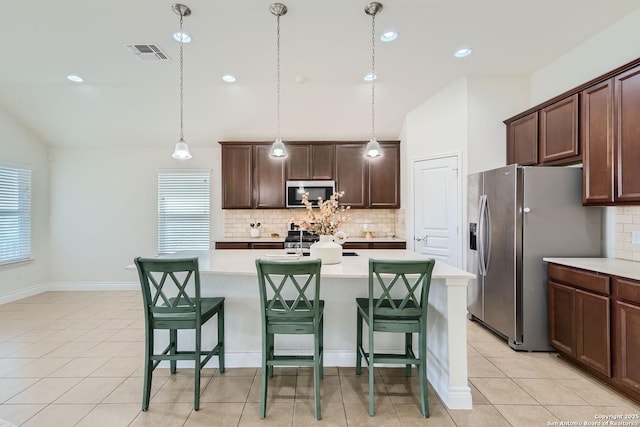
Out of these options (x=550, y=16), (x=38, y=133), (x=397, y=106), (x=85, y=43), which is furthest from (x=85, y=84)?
(x=550, y=16)

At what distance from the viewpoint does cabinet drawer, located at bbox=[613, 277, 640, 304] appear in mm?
2109

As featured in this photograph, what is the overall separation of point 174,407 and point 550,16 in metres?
4.56

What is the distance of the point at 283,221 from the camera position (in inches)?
215

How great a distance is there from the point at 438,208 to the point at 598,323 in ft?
7.27

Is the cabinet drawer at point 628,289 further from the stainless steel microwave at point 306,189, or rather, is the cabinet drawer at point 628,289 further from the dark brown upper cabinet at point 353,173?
the stainless steel microwave at point 306,189

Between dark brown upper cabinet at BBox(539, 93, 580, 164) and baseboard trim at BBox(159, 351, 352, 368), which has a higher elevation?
dark brown upper cabinet at BBox(539, 93, 580, 164)

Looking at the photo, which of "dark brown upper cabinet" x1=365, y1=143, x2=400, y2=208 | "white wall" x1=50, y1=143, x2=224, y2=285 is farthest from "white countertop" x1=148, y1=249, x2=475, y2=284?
"white wall" x1=50, y1=143, x2=224, y2=285

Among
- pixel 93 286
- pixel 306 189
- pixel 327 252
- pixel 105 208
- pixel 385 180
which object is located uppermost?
pixel 385 180

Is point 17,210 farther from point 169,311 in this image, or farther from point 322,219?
point 322,219

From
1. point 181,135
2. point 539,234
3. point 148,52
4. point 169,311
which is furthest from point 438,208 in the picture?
point 148,52

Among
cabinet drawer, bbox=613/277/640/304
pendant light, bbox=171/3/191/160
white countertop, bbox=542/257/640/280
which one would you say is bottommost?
cabinet drawer, bbox=613/277/640/304

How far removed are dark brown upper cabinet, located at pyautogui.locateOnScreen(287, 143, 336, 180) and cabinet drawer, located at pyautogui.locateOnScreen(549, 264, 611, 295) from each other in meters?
3.29

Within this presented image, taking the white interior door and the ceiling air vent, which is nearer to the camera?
the ceiling air vent

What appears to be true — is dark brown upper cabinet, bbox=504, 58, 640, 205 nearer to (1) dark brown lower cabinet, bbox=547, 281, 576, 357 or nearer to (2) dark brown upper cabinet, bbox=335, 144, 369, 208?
(1) dark brown lower cabinet, bbox=547, 281, 576, 357
